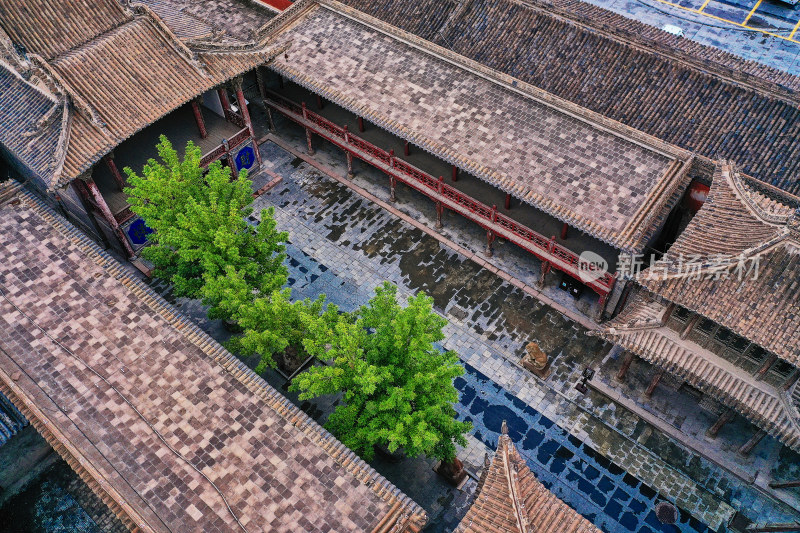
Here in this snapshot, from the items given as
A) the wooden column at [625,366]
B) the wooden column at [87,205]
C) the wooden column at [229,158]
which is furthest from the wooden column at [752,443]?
the wooden column at [87,205]

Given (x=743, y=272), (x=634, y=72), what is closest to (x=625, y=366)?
(x=743, y=272)

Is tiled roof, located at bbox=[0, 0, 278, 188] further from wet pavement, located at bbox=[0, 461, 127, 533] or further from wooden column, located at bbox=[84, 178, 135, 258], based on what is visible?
wet pavement, located at bbox=[0, 461, 127, 533]

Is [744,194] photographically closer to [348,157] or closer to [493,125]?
[493,125]

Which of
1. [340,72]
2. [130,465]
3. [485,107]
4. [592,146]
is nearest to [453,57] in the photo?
[485,107]

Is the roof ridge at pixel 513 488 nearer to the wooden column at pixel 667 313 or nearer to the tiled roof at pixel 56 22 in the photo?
the wooden column at pixel 667 313

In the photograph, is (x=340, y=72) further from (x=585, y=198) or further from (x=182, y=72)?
(x=585, y=198)

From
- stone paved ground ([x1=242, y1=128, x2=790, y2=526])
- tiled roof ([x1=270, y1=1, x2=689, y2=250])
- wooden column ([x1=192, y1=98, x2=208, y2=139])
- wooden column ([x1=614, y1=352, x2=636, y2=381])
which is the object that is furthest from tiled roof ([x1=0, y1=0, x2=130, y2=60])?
wooden column ([x1=614, y1=352, x2=636, y2=381])
